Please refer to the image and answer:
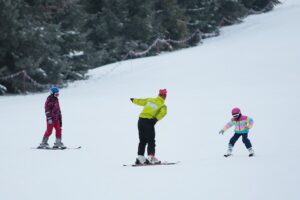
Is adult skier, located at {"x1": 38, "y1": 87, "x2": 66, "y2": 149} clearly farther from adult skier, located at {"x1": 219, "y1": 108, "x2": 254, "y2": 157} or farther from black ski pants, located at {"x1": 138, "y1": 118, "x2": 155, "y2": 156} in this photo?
adult skier, located at {"x1": 219, "y1": 108, "x2": 254, "y2": 157}

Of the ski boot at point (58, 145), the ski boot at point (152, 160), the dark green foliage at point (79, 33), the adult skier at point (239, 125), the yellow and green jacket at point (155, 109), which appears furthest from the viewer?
the dark green foliage at point (79, 33)

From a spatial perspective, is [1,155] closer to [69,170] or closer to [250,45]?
[69,170]

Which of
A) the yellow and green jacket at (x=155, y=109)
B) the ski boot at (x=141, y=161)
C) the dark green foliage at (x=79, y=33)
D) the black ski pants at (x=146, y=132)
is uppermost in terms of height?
the dark green foliage at (x=79, y=33)

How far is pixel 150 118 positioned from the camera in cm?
1101

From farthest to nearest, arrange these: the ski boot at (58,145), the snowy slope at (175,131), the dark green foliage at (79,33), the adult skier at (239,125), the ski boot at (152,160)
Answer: the dark green foliage at (79,33) < the ski boot at (58,145) < the adult skier at (239,125) < the ski boot at (152,160) < the snowy slope at (175,131)

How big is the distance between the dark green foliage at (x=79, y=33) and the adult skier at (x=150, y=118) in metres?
14.8

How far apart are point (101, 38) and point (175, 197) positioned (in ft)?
90.7

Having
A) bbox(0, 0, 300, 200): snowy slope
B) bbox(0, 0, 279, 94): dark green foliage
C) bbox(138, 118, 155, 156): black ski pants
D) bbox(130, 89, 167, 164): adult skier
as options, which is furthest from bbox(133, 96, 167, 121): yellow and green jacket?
bbox(0, 0, 279, 94): dark green foliage

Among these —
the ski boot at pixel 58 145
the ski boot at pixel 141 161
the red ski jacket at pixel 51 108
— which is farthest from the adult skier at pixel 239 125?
the red ski jacket at pixel 51 108

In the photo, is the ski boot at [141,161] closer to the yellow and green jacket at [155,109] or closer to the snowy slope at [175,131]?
the snowy slope at [175,131]

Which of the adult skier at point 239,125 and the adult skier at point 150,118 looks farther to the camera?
the adult skier at point 239,125

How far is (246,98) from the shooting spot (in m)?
20.3

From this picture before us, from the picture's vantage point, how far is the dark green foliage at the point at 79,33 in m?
25.2

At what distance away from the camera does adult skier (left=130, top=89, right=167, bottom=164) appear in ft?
35.9
